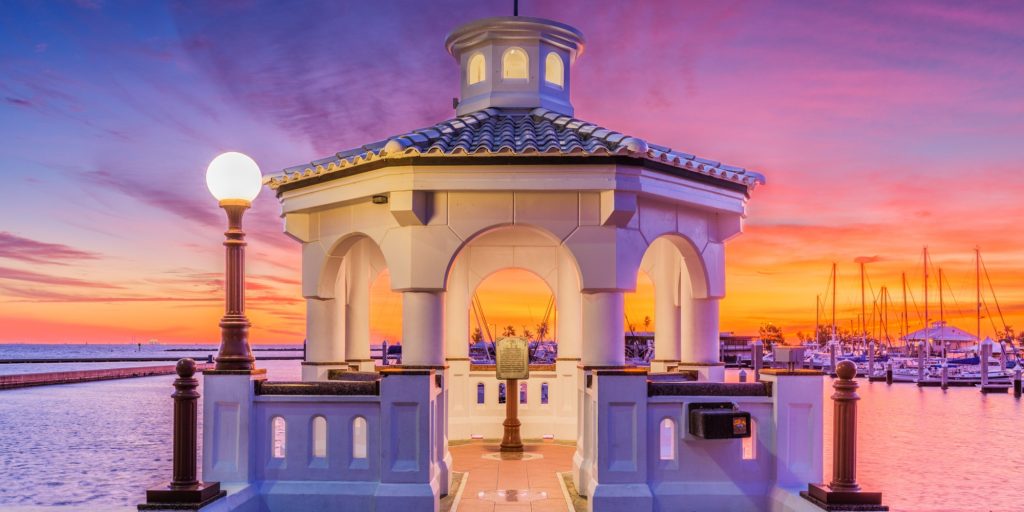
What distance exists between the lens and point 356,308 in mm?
12273

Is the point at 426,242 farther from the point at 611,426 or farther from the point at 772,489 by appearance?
the point at 772,489

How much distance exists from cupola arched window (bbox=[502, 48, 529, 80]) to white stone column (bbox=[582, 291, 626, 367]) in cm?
432

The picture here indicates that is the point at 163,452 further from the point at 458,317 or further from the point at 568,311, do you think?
the point at 568,311

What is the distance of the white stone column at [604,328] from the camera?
9.61m

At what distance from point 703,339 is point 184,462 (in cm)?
695

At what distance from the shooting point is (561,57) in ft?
42.2

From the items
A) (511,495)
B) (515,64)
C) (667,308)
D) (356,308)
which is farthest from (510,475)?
(515,64)

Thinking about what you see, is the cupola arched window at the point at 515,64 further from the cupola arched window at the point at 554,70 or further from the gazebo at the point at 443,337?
the gazebo at the point at 443,337

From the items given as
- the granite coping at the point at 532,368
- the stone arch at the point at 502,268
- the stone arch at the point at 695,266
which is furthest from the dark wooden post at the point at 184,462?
the granite coping at the point at 532,368

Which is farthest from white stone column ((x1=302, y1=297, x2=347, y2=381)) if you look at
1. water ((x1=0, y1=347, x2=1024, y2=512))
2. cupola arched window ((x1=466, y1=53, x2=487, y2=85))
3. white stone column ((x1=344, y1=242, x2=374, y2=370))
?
cupola arched window ((x1=466, y1=53, x2=487, y2=85))

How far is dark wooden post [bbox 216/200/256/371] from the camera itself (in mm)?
8711

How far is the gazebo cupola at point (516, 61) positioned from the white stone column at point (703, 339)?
3.69m

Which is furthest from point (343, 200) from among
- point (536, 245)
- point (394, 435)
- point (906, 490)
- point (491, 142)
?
point (906, 490)

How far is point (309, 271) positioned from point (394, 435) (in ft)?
10.6
